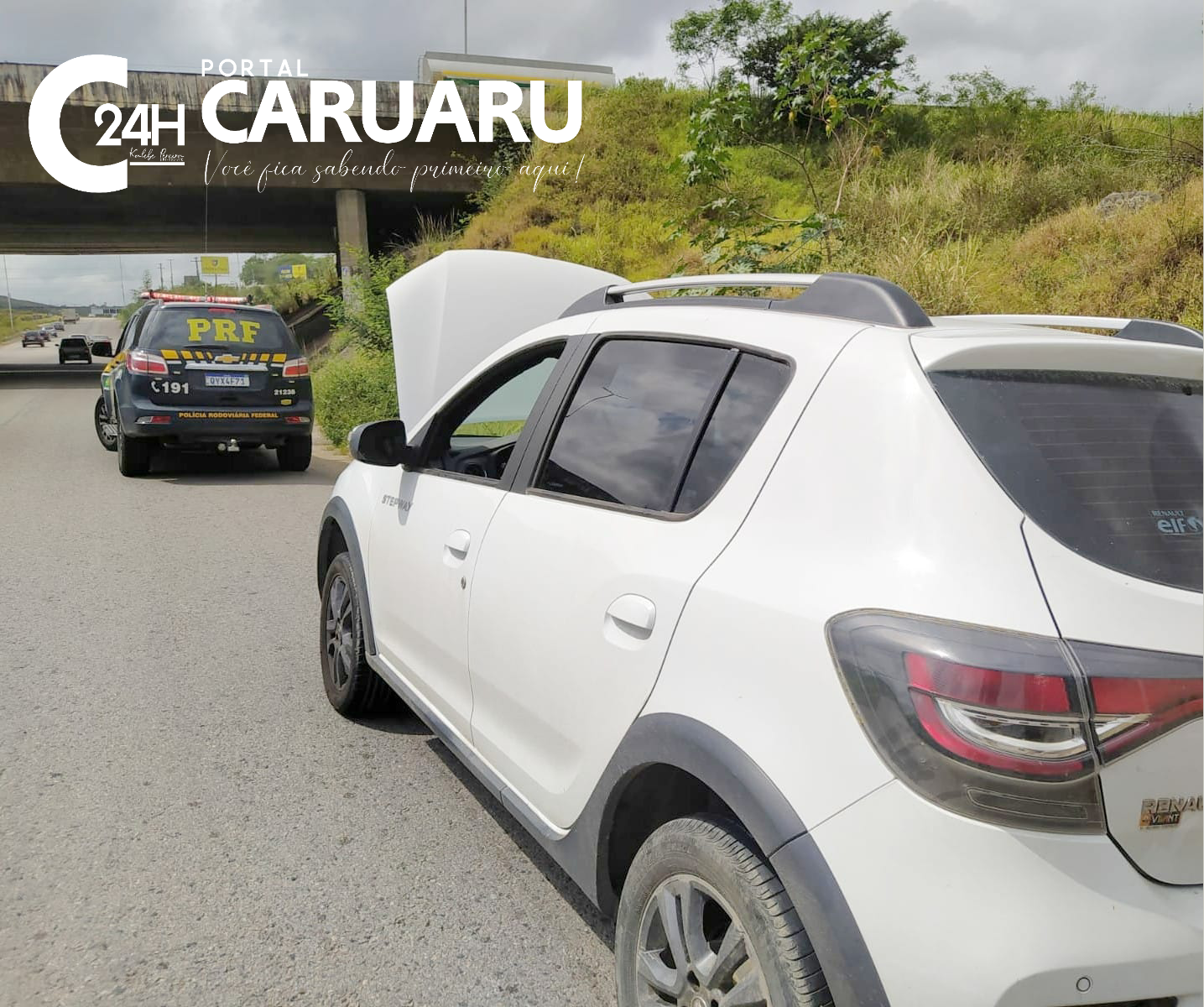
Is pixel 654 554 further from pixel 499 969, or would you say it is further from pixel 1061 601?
pixel 499 969

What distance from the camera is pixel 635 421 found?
2723 mm

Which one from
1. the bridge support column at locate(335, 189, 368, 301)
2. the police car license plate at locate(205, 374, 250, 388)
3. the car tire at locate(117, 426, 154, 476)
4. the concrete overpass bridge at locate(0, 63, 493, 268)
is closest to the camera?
the police car license plate at locate(205, 374, 250, 388)

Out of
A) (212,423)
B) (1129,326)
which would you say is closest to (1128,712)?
(1129,326)

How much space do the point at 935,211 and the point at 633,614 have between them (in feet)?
42.5

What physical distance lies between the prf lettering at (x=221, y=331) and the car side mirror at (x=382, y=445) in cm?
866

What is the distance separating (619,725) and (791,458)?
71 centimetres

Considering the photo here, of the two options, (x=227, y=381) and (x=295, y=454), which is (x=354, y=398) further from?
(x=227, y=381)

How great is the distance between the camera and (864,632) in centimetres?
176

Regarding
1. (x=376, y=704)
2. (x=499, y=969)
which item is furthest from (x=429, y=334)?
(x=499, y=969)

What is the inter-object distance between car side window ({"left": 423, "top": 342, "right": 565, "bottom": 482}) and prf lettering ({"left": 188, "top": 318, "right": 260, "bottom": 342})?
27.2ft

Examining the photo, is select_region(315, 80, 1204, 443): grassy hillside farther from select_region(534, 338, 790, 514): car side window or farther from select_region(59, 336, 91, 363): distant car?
select_region(59, 336, 91, 363): distant car

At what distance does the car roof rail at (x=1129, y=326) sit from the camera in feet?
7.88

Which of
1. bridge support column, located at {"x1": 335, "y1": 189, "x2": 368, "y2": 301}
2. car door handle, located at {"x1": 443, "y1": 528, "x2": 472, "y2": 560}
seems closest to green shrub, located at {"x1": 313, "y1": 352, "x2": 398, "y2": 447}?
car door handle, located at {"x1": 443, "y1": 528, "x2": 472, "y2": 560}

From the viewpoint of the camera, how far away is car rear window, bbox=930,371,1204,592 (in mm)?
1801
